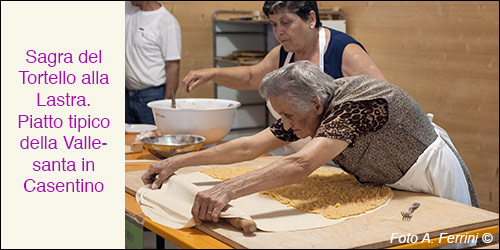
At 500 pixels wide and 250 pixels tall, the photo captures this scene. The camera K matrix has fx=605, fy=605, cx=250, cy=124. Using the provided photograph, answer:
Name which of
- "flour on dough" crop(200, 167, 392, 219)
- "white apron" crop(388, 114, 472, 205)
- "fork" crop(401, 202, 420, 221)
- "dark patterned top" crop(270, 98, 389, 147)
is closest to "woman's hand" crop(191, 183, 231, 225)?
"flour on dough" crop(200, 167, 392, 219)

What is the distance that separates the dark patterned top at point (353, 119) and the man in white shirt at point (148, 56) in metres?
2.34

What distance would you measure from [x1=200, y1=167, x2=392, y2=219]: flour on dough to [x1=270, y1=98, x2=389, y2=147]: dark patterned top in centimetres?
17

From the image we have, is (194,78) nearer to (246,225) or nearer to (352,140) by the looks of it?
(352,140)

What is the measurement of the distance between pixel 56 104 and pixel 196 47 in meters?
3.40

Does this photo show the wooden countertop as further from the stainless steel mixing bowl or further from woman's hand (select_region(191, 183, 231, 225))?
the stainless steel mixing bowl

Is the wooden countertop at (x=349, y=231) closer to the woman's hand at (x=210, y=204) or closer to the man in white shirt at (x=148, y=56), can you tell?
the woman's hand at (x=210, y=204)

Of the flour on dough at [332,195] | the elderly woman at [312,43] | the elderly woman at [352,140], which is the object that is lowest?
the flour on dough at [332,195]

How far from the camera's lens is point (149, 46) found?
12.9ft

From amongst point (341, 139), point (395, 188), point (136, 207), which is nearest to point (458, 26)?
point (395, 188)

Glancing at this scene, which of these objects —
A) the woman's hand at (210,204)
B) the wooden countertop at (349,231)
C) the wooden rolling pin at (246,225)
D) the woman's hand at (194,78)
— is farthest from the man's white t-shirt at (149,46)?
the wooden rolling pin at (246,225)

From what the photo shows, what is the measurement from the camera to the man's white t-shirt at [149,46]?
12.9 feet

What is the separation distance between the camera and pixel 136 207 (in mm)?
1854

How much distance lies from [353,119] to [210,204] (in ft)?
1.60

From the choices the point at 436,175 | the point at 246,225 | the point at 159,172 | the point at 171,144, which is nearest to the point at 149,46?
the point at 171,144
